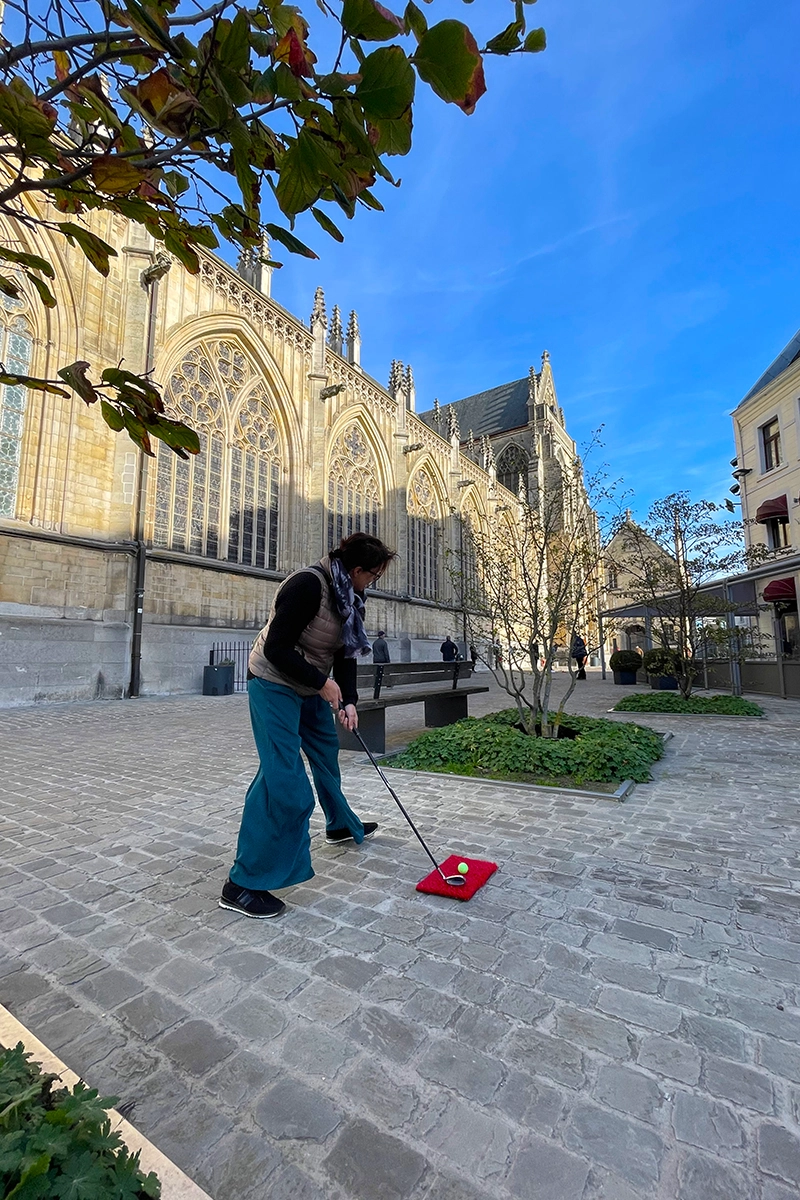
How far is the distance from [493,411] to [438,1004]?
55.5 metres

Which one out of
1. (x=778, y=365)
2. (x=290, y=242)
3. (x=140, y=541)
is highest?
(x=778, y=365)

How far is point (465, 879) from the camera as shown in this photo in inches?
116

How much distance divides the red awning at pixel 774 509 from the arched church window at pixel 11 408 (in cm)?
2142

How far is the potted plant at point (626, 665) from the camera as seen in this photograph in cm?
1997

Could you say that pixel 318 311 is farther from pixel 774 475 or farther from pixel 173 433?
pixel 173 433

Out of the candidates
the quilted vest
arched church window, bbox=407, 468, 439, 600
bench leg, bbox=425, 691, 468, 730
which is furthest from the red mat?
arched church window, bbox=407, 468, 439, 600

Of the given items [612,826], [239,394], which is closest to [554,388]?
[239,394]

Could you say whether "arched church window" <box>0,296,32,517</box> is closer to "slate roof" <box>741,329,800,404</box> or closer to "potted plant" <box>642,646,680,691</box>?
"potted plant" <box>642,646,680,691</box>

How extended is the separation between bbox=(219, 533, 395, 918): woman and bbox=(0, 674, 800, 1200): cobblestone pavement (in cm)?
21

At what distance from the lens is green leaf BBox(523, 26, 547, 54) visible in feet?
3.30

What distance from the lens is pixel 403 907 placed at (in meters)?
2.72

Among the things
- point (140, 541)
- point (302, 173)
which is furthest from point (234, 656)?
point (302, 173)

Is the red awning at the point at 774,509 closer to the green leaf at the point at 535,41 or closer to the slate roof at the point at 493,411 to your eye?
the green leaf at the point at 535,41

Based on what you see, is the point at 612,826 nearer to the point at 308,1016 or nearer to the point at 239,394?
the point at 308,1016
